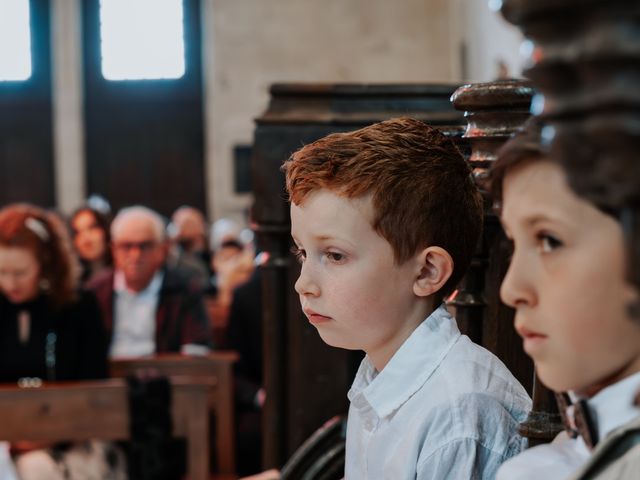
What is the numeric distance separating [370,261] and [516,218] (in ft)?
2.03

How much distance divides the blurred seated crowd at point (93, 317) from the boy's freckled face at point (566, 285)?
3.02 meters

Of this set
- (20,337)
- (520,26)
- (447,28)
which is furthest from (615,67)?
(447,28)

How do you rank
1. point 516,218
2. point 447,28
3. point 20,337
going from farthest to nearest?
1. point 447,28
2. point 20,337
3. point 516,218

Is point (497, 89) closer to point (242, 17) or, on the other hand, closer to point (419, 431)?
point (419, 431)

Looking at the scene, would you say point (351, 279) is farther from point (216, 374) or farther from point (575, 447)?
point (216, 374)

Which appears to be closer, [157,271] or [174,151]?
[157,271]

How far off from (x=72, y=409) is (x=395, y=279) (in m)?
3.23

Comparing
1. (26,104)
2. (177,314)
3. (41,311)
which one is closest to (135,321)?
(177,314)

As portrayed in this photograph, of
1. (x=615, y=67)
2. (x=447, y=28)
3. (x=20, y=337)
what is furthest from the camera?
(x=447, y=28)

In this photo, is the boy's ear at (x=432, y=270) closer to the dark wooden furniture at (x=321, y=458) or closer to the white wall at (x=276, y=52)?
the dark wooden furniture at (x=321, y=458)

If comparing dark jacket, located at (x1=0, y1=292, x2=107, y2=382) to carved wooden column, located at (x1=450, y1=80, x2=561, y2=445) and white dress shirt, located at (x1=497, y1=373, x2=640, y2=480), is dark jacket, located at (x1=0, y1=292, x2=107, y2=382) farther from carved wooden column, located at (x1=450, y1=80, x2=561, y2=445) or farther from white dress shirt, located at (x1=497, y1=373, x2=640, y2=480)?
white dress shirt, located at (x1=497, y1=373, x2=640, y2=480)

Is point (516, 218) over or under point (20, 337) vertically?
over

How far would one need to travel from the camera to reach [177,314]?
600 cm

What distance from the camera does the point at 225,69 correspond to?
1458cm
